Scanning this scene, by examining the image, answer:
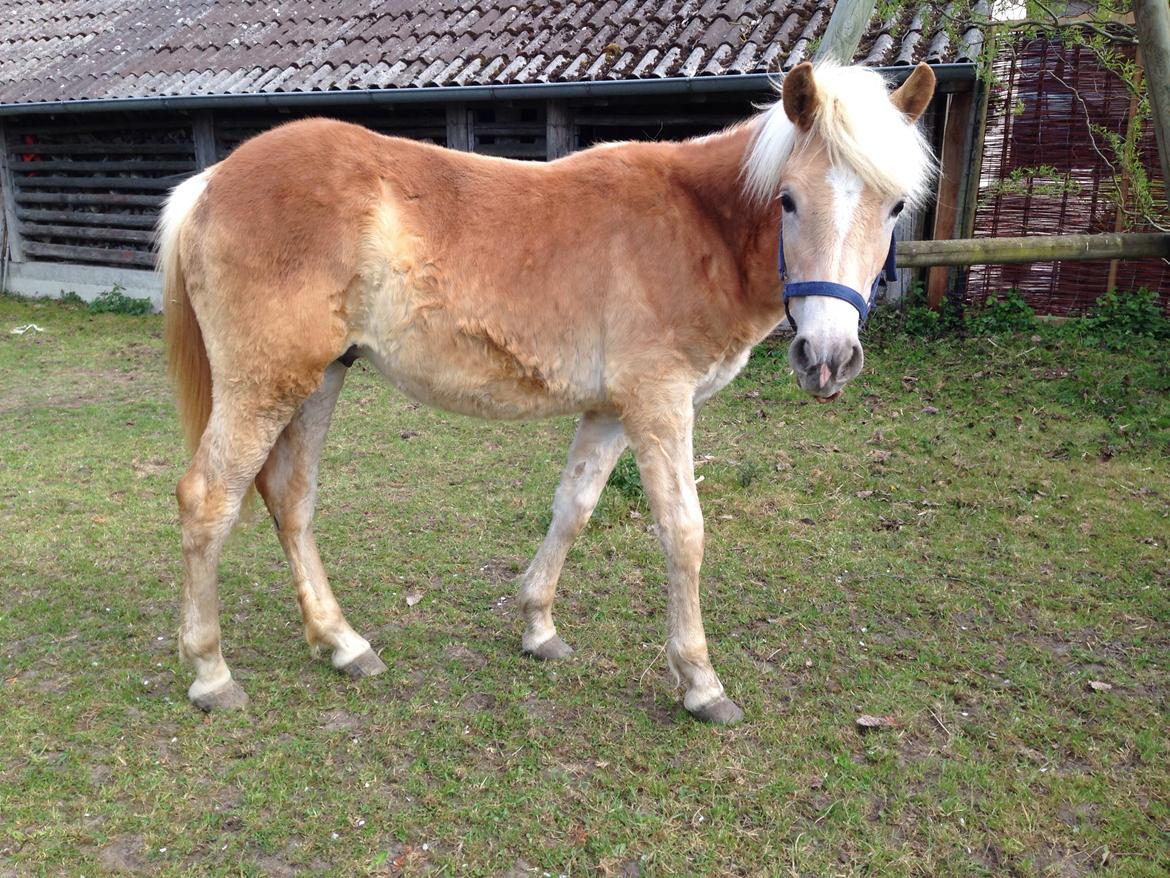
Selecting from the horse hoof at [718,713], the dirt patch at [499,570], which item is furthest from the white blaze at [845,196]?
the dirt patch at [499,570]

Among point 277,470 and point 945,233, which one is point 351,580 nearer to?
point 277,470

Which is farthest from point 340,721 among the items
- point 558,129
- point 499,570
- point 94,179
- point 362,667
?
point 94,179

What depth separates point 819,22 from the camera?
8328 millimetres

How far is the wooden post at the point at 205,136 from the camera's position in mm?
11156

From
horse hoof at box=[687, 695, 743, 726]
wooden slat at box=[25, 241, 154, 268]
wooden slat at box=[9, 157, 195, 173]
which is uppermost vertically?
wooden slat at box=[9, 157, 195, 173]

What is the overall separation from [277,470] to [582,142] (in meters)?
7.15

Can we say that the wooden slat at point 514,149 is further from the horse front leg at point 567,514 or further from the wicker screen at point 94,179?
the horse front leg at point 567,514

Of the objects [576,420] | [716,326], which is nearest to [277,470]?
[716,326]

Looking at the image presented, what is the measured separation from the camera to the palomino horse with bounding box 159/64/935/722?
2947mm

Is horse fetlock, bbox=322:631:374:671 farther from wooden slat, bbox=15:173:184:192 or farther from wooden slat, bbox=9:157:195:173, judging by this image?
wooden slat, bbox=9:157:195:173

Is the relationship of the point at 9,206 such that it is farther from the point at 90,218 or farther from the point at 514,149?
the point at 514,149

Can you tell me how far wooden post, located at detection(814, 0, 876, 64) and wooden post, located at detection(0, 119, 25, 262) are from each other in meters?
13.1

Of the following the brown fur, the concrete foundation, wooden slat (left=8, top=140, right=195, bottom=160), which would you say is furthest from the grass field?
wooden slat (left=8, top=140, right=195, bottom=160)

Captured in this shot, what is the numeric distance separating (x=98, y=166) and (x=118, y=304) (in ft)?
7.07
